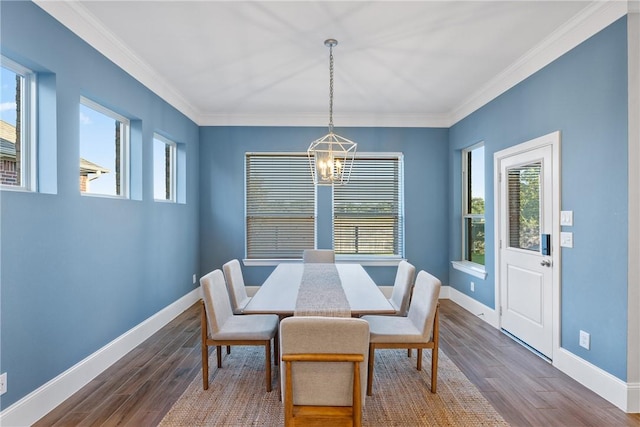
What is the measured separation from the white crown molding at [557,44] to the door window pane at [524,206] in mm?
909

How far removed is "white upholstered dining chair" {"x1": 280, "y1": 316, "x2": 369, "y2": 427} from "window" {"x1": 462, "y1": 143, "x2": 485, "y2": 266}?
340cm

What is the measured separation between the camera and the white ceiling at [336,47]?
2488 mm

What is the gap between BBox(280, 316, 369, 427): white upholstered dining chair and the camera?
1.67m

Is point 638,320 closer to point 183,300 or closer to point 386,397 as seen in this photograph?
point 386,397

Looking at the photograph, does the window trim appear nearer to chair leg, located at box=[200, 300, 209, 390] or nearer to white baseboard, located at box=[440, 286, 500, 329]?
Result: chair leg, located at box=[200, 300, 209, 390]

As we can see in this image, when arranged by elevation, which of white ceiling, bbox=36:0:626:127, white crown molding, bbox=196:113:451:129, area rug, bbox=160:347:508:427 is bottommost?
area rug, bbox=160:347:508:427

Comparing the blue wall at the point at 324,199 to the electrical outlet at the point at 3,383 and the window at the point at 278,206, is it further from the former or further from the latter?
the electrical outlet at the point at 3,383

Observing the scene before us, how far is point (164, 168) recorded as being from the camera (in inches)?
176

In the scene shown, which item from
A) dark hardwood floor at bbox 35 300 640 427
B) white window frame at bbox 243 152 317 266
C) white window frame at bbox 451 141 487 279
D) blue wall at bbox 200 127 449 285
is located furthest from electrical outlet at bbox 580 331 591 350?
white window frame at bbox 243 152 317 266

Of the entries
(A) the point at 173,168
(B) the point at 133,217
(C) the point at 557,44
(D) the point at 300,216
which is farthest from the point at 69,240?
(C) the point at 557,44

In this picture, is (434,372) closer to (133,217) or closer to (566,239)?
(566,239)

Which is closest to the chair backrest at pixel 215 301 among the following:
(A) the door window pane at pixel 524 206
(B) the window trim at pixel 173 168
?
(B) the window trim at pixel 173 168

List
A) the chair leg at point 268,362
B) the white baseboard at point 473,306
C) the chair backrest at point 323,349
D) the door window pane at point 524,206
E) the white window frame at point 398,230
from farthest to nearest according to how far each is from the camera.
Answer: the white window frame at point 398,230
the white baseboard at point 473,306
the door window pane at point 524,206
the chair leg at point 268,362
the chair backrest at point 323,349

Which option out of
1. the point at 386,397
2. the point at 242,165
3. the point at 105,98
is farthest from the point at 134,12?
the point at 386,397
